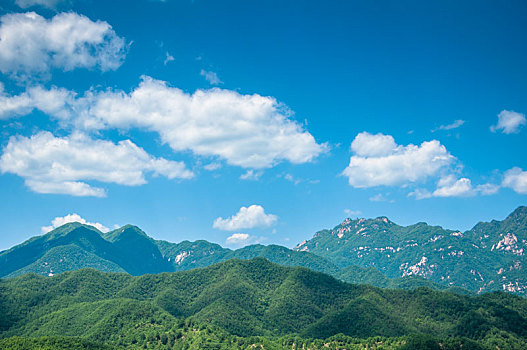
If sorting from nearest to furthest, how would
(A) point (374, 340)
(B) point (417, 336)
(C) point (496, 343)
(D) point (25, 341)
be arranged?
1. (D) point (25, 341)
2. (B) point (417, 336)
3. (A) point (374, 340)
4. (C) point (496, 343)

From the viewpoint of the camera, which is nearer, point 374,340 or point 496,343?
point 374,340

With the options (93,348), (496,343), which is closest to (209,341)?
(93,348)

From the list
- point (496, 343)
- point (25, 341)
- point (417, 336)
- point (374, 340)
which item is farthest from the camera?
point (496, 343)

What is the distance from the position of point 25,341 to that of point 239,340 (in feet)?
288

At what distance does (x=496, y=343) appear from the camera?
197500 mm

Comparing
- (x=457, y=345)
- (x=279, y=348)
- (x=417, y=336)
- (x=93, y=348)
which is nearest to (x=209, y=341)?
(x=279, y=348)

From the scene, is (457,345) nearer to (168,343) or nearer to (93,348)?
(168,343)

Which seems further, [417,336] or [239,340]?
[239,340]

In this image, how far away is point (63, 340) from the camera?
15712 cm

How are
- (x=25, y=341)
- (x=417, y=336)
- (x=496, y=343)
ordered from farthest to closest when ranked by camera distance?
(x=496, y=343), (x=417, y=336), (x=25, y=341)

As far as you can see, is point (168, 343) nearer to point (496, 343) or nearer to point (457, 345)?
point (457, 345)

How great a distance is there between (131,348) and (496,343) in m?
177

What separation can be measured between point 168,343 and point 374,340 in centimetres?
9734

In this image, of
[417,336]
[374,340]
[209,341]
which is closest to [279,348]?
[209,341]
